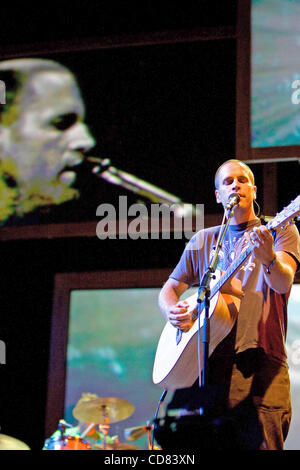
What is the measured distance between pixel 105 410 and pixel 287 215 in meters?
3.00

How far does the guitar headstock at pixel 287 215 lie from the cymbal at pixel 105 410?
111 inches

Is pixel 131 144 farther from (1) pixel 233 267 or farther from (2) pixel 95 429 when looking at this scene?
(1) pixel 233 267

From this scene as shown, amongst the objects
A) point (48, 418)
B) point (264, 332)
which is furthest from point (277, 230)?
point (48, 418)

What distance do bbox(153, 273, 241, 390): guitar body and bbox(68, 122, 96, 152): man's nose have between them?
289 centimetres

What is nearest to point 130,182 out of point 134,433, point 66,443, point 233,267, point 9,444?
point 134,433

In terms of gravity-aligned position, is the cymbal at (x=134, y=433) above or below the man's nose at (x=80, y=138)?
below

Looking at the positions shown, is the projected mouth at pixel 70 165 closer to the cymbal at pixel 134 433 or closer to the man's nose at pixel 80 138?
the man's nose at pixel 80 138

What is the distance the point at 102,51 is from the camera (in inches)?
247

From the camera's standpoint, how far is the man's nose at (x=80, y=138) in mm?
5972

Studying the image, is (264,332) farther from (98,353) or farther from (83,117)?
(83,117)

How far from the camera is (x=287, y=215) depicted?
277 centimetres

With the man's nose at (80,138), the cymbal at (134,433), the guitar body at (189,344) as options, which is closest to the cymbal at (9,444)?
the cymbal at (134,433)

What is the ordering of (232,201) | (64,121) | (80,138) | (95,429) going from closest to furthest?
1. (232,201)
2. (95,429)
3. (80,138)
4. (64,121)

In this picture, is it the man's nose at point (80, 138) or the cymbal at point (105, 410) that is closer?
the cymbal at point (105, 410)
